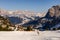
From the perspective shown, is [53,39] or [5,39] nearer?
[5,39]

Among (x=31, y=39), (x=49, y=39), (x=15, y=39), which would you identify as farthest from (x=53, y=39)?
(x=15, y=39)

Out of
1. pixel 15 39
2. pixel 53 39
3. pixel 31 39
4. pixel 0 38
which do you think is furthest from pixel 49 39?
pixel 0 38

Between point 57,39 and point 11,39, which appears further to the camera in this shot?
point 57,39

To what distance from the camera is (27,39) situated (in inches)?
307

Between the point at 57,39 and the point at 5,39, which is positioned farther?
the point at 57,39

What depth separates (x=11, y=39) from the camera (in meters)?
7.55

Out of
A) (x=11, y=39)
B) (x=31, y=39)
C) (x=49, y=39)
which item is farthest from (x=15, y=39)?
(x=49, y=39)

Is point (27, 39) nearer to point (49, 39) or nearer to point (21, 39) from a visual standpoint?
point (21, 39)

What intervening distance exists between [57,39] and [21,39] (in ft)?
5.18

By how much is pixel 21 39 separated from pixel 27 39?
25 centimetres

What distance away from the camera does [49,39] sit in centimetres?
799

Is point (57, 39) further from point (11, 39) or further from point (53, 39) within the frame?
point (11, 39)

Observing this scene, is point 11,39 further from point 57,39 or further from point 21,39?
point 57,39

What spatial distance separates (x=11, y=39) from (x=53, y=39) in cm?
181
